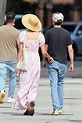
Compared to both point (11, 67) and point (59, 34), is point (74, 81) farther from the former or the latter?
point (59, 34)

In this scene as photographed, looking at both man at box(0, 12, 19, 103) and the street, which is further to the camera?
man at box(0, 12, 19, 103)

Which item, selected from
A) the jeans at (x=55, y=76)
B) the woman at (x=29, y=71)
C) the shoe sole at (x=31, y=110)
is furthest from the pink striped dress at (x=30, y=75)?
the jeans at (x=55, y=76)

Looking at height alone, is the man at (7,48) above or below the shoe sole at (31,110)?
above

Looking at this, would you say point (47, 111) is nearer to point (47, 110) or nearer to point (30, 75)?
point (47, 110)

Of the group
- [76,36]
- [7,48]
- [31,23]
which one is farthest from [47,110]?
[76,36]

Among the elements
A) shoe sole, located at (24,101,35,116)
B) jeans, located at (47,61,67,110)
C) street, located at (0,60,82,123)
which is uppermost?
jeans, located at (47,61,67,110)

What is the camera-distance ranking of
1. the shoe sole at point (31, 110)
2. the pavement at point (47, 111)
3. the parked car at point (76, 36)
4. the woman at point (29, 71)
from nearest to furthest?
the pavement at point (47, 111), the shoe sole at point (31, 110), the woman at point (29, 71), the parked car at point (76, 36)

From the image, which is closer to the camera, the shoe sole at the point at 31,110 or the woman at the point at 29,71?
the shoe sole at the point at 31,110

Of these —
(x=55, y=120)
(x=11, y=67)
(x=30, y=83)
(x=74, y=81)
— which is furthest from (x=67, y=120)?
(x=74, y=81)

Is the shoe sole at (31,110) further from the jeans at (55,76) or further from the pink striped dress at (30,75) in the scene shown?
the jeans at (55,76)

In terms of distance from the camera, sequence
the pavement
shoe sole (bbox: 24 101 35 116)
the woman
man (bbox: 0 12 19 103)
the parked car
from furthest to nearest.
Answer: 1. the parked car
2. man (bbox: 0 12 19 103)
3. the woman
4. shoe sole (bbox: 24 101 35 116)
5. the pavement

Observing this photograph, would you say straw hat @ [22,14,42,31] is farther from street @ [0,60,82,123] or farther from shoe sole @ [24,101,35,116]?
street @ [0,60,82,123]

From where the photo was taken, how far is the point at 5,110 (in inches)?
517

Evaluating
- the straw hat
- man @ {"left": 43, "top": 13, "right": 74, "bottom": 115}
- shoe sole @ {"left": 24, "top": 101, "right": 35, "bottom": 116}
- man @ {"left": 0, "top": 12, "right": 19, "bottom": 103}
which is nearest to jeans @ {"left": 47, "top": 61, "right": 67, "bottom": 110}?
man @ {"left": 43, "top": 13, "right": 74, "bottom": 115}
